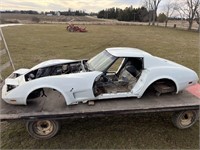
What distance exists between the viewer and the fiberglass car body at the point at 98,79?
10.7 feet

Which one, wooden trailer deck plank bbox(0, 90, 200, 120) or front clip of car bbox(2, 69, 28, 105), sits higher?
front clip of car bbox(2, 69, 28, 105)

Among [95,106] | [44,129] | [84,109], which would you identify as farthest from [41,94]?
[95,106]

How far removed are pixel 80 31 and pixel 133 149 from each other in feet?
69.7

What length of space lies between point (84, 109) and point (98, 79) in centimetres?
70

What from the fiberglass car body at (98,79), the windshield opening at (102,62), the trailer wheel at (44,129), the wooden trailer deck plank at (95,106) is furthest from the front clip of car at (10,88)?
the windshield opening at (102,62)

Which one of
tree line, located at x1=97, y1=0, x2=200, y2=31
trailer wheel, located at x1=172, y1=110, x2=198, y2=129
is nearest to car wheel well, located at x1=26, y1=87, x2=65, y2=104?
trailer wheel, located at x1=172, y1=110, x2=198, y2=129

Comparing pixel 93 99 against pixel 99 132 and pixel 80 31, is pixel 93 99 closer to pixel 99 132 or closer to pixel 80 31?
pixel 99 132

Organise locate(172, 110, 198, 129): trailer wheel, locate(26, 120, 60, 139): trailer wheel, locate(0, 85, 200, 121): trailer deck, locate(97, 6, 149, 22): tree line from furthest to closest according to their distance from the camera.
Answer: locate(97, 6, 149, 22): tree line < locate(172, 110, 198, 129): trailer wheel < locate(26, 120, 60, 139): trailer wheel < locate(0, 85, 200, 121): trailer deck

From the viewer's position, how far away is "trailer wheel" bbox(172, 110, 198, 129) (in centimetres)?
356

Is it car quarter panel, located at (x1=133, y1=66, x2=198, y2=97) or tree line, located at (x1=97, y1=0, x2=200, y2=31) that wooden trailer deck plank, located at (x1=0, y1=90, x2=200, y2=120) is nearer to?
car quarter panel, located at (x1=133, y1=66, x2=198, y2=97)

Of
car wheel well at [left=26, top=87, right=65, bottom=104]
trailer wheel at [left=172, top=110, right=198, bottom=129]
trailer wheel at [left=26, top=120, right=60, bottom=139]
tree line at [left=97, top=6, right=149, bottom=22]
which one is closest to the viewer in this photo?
trailer wheel at [left=26, top=120, right=60, bottom=139]

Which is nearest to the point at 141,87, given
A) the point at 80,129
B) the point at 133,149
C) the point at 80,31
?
the point at 133,149

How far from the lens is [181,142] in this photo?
329cm

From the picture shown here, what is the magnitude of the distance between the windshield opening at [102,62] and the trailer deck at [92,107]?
0.62 meters
